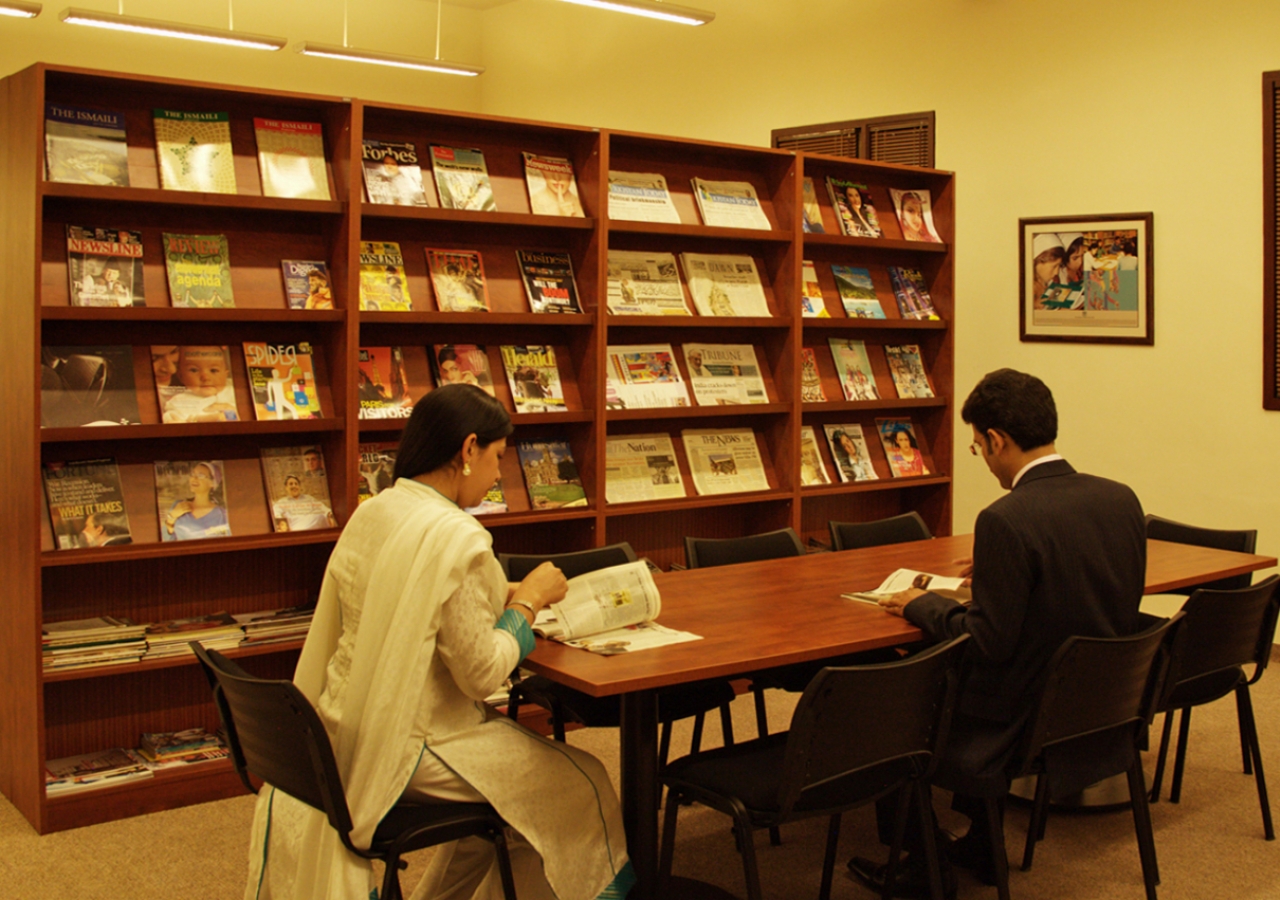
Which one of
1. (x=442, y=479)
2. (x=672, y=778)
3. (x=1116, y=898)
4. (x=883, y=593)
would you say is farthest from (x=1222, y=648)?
(x=442, y=479)

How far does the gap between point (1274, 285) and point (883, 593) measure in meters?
3.49

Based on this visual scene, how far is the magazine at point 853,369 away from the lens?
5.82 metres

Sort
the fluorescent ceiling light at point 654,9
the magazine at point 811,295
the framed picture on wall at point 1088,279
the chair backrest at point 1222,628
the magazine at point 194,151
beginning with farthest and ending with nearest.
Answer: the framed picture on wall at point 1088,279
the fluorescent ceiling light at point 654,9
the magazine at point 811,295
the magazine at point 194,151
the chair backrest at point 1222,628

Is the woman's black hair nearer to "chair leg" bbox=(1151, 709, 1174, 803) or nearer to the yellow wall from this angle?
"chair leg" bbox=(1151, 709, 1174, 803)

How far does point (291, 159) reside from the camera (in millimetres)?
4289

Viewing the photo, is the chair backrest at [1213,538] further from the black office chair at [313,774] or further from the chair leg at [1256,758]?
the black office chair at [313,774]

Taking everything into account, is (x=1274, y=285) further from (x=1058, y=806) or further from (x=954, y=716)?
(x=954, y=716)

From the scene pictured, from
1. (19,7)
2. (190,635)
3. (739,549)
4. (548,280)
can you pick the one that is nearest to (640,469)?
(548,280)

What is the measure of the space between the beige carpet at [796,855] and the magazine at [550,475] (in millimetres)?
1446

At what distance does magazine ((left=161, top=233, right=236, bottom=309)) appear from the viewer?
4082 millimetres

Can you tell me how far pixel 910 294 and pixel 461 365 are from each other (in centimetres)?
253

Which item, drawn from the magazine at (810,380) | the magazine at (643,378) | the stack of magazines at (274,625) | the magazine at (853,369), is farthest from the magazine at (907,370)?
the stack of magazines at (274,625)

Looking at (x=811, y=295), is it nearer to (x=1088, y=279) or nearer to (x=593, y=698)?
(x=1088, y=279)

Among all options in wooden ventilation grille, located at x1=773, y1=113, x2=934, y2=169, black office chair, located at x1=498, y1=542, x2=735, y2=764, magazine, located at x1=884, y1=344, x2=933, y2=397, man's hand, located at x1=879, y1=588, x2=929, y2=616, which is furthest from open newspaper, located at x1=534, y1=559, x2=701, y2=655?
wooden ventilation grille, located at x1=773, y1=113, x2=934, y2=169
